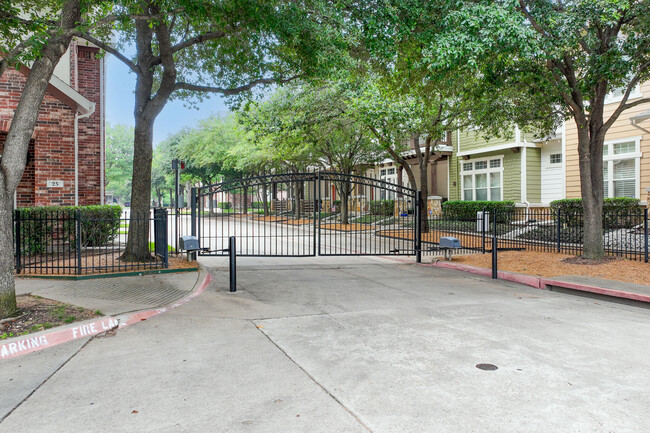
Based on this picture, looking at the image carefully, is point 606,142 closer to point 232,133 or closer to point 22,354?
point 22,354

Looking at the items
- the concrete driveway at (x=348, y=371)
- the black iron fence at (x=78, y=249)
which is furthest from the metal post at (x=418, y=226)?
the black iron fence at (x=78, y=249)

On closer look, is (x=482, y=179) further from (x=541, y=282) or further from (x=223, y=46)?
(x=223, y=46)

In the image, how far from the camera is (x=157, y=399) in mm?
3857

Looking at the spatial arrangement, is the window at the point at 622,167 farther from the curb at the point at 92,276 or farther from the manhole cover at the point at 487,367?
the curb at the point at 92,276

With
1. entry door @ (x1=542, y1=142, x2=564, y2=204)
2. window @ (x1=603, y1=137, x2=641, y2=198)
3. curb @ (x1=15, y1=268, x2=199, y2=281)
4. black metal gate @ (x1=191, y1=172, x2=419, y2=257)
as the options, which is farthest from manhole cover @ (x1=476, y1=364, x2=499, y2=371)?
entry door @ (x1=542, y1=142, x2=564, y2=204)

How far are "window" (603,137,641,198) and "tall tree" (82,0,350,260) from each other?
13873 millimetres

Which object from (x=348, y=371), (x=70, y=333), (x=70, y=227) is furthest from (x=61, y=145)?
(x=348, y=371)

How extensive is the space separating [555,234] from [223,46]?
12.3 meters

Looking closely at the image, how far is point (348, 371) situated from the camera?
4.48 meters

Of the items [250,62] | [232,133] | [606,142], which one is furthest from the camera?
[232,133]

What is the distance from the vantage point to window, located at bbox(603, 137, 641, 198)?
691 inches

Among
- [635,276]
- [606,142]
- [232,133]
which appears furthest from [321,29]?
[232,133]

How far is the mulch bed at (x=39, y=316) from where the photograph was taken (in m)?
5.53

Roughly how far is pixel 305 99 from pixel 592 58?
10837 millimetres
